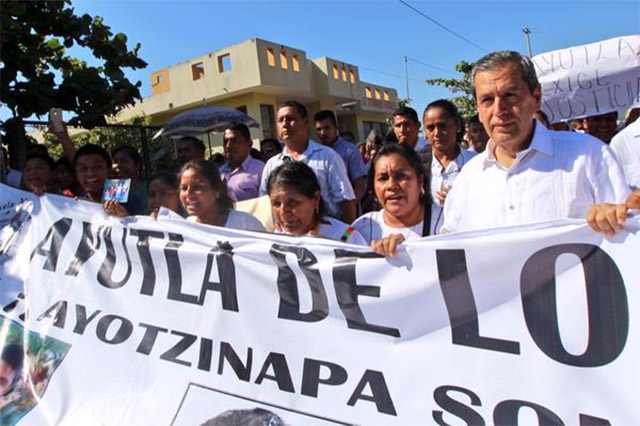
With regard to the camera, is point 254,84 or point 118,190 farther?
point 254,84

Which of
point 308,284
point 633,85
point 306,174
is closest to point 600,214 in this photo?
point 308,284

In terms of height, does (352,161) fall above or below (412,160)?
above

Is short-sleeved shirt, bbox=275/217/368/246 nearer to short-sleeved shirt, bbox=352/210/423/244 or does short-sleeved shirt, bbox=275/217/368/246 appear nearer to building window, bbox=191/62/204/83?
short-sleeved shirt, bbox=352/210/423/244

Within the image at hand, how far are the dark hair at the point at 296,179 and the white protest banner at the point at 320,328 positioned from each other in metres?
0.38

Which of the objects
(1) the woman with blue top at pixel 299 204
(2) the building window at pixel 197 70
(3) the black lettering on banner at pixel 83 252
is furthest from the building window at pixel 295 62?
(1) the woman with blue top at pixel 299 204

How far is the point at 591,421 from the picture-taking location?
Answer: 5.80 ft

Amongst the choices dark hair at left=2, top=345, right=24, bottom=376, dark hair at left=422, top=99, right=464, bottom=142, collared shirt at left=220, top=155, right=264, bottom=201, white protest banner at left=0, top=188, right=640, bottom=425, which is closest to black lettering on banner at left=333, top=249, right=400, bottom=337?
white protest banner at left=0, top=188, right=640, bottom=425

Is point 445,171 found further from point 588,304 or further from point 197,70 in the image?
point 197,70

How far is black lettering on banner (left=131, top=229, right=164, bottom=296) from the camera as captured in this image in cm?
272

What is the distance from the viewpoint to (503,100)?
2039 mm

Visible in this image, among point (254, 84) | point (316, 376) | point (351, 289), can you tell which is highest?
point (254, 84)

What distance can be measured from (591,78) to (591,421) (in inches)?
103

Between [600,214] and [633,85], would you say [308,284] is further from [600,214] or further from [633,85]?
[633,85]

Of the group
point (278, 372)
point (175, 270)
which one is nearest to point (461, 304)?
point (278, 372)
